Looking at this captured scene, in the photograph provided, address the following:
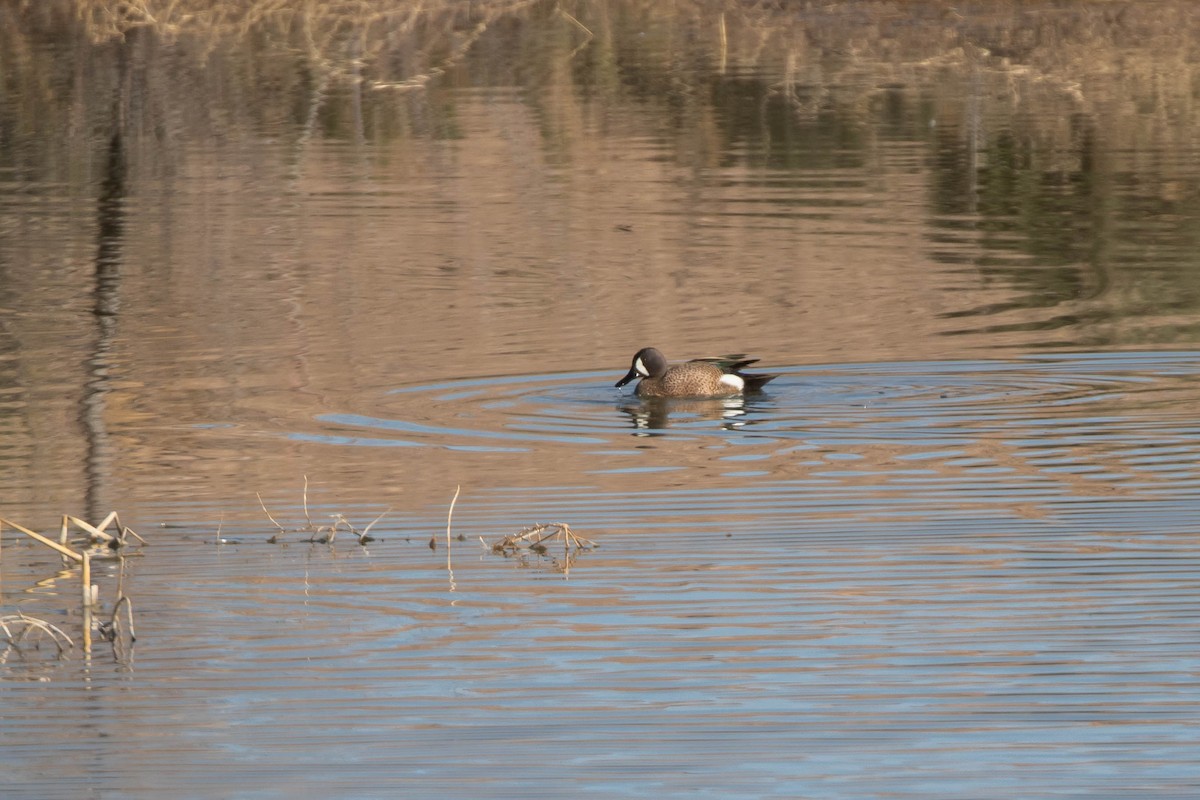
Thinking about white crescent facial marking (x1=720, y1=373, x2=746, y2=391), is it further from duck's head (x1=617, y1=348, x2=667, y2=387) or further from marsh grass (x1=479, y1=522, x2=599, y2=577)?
marsh grass (x1=479, y1=522, x2=599, y2=577)

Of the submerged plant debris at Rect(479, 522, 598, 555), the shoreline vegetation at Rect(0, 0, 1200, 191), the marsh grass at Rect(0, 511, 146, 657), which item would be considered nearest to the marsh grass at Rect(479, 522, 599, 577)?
the submerged plant debris at Rect(479, 522, 598, 555)

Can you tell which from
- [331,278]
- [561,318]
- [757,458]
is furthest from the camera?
[331,278]

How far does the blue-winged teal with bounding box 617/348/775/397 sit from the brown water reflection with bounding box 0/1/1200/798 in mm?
176

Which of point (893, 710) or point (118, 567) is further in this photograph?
point (118, 567)

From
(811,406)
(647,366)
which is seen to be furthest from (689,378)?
(811,406)

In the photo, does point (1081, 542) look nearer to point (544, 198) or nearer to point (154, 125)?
point (544, 198)

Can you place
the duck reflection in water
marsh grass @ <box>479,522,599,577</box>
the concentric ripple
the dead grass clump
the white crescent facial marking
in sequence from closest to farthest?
marsh grass @ <box>479,522,599,577</box>, the dead grass clump, the concentric ripple, the duck reflection in water, the white crescent facial marking

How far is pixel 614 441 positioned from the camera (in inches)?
460

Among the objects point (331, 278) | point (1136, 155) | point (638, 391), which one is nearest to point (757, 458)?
point (638, 391)

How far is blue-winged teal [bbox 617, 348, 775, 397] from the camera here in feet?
43.0

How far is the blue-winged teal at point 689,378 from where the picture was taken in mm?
13102

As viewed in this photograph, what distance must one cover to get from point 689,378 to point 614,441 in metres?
1.72

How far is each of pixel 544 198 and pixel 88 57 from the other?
16.9 m

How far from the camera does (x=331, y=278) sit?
17828mm
